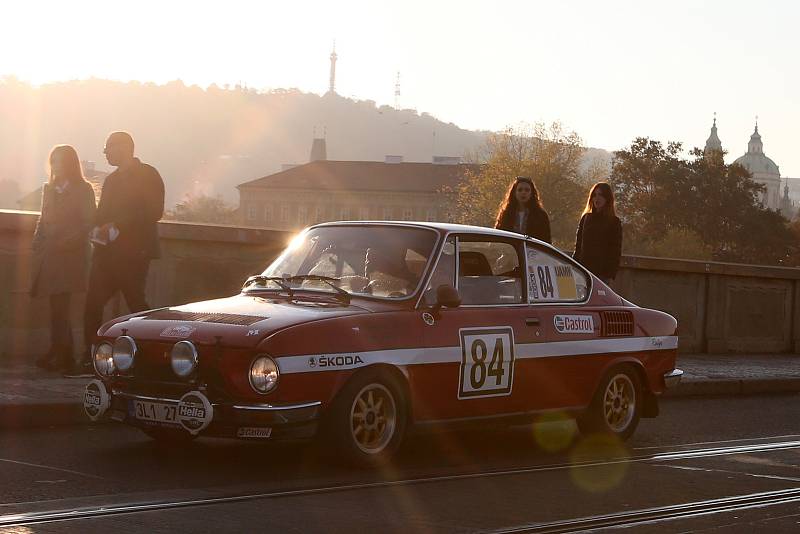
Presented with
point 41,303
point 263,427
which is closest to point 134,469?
point 263,427

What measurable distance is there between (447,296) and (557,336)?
4.19ft

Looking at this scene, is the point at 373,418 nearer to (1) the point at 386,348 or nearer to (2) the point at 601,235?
(1) the point at 386,348

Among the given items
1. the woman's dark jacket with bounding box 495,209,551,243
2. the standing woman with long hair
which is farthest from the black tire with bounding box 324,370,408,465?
the woman's dark jacket with bounding box 495,209,551,243

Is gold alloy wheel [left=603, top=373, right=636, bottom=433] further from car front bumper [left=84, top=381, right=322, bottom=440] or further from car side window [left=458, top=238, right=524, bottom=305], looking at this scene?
car front bumper [left=84, top=381, right=322, bottom=440]

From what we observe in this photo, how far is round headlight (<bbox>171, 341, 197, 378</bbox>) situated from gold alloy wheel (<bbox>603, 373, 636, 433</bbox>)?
3.45 meters

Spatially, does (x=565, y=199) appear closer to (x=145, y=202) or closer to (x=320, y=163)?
(x=320, y=163)

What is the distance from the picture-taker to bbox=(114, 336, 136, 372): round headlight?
27.5 ft

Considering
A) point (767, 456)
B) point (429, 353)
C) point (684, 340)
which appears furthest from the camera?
point (684, 340)

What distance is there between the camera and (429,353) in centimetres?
878

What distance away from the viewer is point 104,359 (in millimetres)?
8641

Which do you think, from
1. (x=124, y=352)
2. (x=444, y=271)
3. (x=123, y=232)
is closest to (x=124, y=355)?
(x=124, y=352)

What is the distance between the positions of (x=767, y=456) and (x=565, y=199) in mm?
97465

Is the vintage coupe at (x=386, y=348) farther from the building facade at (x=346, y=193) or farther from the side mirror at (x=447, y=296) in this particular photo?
the building facade at (x=346, y=193)

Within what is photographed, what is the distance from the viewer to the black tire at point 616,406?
10.2 meters
